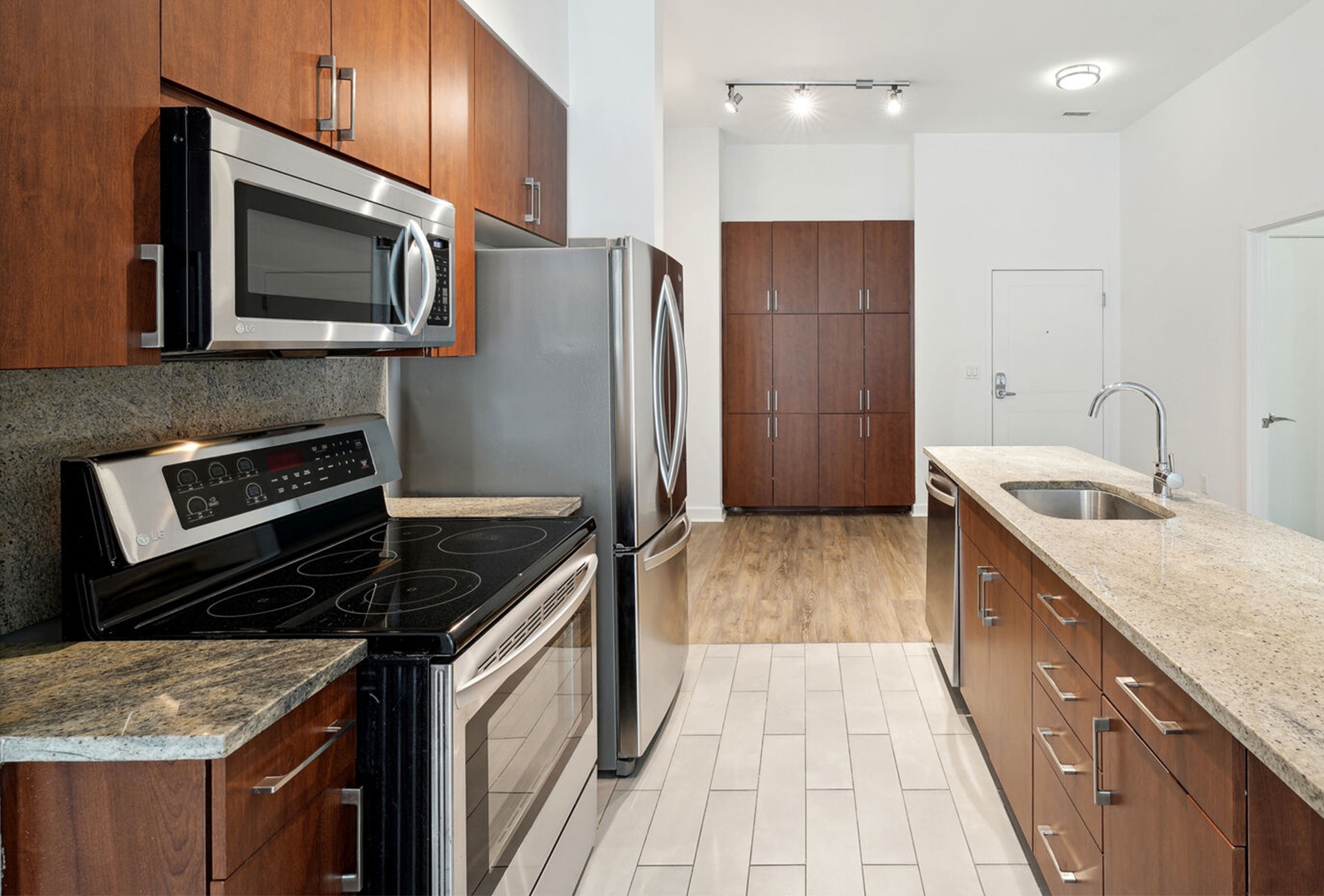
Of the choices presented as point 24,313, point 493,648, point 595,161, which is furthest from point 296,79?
point 595,161

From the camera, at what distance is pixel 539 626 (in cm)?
168

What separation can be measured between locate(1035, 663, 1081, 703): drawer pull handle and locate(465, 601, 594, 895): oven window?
39.8 inches

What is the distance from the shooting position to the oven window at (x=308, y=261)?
4.47 ft

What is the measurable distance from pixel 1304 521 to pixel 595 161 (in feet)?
14.0

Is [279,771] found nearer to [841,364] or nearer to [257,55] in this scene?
[257,55]

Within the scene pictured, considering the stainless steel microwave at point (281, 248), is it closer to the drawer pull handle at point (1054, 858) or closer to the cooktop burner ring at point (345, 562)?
the cooktop burner ring at point (345, 562)

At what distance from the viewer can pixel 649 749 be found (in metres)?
2.87

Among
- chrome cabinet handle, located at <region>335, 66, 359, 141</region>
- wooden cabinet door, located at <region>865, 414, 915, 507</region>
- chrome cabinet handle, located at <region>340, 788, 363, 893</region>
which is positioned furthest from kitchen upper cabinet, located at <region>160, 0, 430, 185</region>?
wooden cabinet door, located at <region>865, 414, 915, 507</region>

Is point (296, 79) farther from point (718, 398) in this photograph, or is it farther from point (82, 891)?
point (718, 398)

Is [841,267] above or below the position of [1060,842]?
above

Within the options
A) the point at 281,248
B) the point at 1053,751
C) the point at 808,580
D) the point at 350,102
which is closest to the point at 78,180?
the point at 281,248

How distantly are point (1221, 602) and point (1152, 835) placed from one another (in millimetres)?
399

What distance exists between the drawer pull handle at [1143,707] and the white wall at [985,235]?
5659 millimetres

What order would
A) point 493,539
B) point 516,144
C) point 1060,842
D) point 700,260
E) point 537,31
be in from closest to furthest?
point 1060,842 → point 493,539 → point 516,144 → point 537,31 → point 700,260
